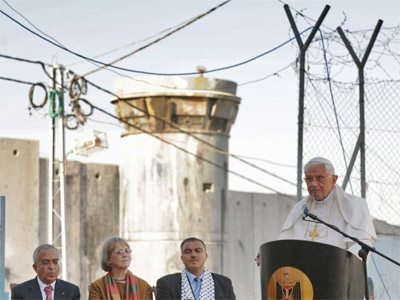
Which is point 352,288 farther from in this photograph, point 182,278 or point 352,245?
point 182,278

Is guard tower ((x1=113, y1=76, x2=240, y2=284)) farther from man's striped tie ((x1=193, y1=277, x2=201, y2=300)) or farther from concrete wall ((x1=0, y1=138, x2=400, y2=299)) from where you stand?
man's striped tie ((x1=193, y1=277, x2=201, y2=300))

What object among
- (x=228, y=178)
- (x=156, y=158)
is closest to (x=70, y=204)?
(x=156, y=158)

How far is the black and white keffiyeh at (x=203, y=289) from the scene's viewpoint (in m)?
8.12

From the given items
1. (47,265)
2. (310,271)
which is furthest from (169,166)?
(310,271)

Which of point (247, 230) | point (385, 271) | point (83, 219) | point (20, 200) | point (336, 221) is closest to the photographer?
point (336, 221)

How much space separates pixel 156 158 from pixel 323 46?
11893 mm

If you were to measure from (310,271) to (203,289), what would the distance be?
1.30m

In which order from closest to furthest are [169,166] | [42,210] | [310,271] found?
[310,271] < [42,210] < [169,166]

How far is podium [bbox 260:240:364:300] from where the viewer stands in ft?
23.0

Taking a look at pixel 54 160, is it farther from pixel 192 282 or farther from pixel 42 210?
pixel 192 282

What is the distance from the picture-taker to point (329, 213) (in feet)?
26.7

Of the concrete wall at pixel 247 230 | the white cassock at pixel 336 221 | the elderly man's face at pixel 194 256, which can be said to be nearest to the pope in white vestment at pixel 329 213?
the white cassock at pixel 336 221

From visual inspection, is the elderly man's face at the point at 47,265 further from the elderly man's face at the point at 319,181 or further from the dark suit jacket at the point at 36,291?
the elderly man's face at the point at 319,181

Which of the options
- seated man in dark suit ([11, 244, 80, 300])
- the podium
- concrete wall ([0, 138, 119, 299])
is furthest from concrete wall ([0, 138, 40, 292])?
the podium
